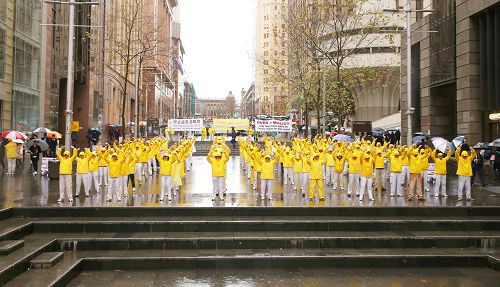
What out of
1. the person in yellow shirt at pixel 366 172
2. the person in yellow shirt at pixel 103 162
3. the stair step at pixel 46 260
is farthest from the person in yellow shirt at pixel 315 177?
the stair step at pixel 46 260

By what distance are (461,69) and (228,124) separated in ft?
86.8

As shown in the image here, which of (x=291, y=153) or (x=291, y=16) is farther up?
(x=291, y=16)

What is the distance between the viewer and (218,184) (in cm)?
1455

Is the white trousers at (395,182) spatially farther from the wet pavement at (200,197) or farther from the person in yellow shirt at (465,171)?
the person in yellow shirt at (465,171)

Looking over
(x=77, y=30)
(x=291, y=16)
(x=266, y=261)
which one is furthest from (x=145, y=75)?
(x=266, y=261)

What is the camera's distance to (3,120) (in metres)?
28.4

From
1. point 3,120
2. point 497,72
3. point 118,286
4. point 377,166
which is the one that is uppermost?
point 497,72

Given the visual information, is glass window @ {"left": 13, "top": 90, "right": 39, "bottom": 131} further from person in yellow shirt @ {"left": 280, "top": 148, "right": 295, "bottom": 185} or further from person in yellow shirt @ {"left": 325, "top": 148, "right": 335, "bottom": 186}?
person in yellow shirt @ {"left": 325, "top": 148, "right": 335, "bottom": 186}

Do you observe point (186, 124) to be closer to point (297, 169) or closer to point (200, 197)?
point (297, 169)

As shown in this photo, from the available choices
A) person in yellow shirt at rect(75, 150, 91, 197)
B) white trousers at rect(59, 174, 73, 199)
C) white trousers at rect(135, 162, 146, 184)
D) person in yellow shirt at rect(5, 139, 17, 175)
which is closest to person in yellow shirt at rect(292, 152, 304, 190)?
white trousers at rect(135, 162, 146, 184)

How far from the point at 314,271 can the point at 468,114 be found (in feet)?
65.0

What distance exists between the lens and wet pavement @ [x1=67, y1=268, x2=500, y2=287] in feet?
30.5

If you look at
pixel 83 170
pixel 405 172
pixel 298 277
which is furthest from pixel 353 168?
pixel 83 170

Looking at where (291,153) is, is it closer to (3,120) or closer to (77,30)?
(3,120)
